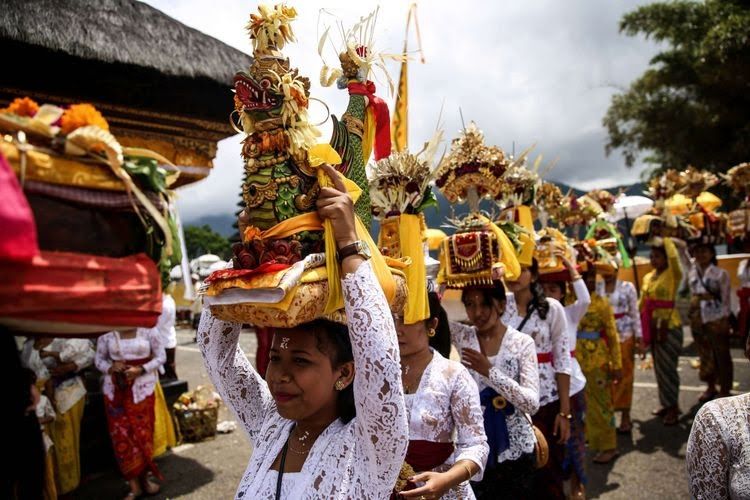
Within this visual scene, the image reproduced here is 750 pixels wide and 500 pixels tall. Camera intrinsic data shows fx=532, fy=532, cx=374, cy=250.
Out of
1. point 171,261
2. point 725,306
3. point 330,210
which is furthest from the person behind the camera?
point 725,306

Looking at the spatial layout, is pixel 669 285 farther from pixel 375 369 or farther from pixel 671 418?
pixel 375 369

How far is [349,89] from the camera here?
226cm

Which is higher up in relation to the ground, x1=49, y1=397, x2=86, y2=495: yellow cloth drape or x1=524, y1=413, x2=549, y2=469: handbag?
x1=524, y1=413, x2=549, y2=469: handbag

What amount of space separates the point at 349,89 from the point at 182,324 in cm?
2402

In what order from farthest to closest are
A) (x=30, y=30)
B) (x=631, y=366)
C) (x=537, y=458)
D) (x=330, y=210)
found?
(x=631, y=366) → (x=30, y=30) → (x=537, y=458) → (x=330, y=210)

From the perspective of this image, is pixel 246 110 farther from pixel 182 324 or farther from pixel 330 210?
pixel 182 324

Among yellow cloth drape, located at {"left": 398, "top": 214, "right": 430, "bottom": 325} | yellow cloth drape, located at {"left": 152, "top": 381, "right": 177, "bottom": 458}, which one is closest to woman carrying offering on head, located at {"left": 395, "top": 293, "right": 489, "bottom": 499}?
yellow cloth drape, located at {"left": 398, "top": 214, "right": 430, "bottom": 325}

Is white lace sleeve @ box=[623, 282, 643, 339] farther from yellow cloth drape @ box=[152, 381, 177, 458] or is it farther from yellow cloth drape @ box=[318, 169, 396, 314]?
yellow cloth drape @ box=[318, 169, 396, 314]

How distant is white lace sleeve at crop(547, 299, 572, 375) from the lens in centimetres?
434

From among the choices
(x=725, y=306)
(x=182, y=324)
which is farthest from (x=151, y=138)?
(x=182, y=324)

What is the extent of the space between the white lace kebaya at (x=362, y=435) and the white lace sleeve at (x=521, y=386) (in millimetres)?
1808

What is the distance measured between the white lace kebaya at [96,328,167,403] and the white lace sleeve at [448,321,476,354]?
342 cm

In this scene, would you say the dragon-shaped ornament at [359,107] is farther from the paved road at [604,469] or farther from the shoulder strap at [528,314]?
the paved road at [604,469]

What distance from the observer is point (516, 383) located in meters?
3.43
